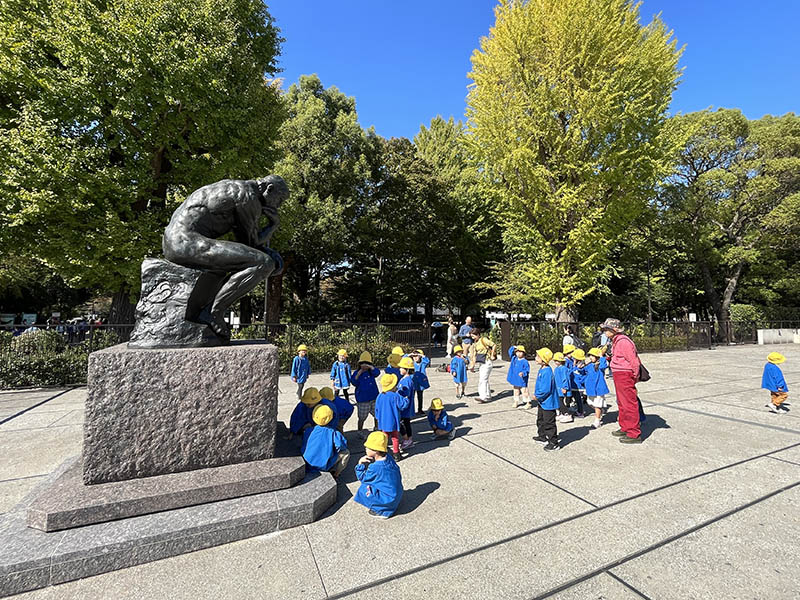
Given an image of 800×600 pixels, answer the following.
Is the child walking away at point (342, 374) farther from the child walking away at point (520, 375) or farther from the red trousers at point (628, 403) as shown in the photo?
the red trousers at point (628, 403)

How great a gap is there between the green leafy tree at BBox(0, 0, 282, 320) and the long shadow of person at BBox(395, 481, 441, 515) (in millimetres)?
10521

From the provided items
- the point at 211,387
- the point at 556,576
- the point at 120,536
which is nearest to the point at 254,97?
the point at 211,387

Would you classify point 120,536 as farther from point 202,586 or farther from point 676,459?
point 676,459

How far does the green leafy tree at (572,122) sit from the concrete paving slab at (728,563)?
12159 mm

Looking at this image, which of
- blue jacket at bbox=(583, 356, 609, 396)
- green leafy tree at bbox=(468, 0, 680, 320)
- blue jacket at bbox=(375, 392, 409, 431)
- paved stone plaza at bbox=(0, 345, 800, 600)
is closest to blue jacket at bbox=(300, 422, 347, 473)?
paved stone plaza at bbox=(0, 345, 800, 600)

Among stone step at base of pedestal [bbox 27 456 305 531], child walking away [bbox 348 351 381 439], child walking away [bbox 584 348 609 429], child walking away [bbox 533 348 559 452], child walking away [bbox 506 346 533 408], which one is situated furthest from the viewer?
child walking away [bbox 506 346 533 408]

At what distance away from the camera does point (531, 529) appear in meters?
3.10

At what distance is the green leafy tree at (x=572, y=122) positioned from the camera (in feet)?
45.0

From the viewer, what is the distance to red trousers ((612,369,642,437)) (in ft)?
17.4

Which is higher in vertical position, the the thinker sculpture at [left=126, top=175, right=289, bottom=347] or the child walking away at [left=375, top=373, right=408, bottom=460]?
the the thinker sculpture at [left=126, top=175, right=289, bottom=347]

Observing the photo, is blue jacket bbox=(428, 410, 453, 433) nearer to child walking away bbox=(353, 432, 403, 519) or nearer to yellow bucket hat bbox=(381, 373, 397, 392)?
yellow bucket hat bbox=(381, 373, 397, 392)

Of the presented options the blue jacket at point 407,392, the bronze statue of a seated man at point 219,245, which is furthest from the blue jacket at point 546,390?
the bronze statue of a seated man at point 219,245

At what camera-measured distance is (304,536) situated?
3035 millimetres

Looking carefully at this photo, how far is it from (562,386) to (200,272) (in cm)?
539
